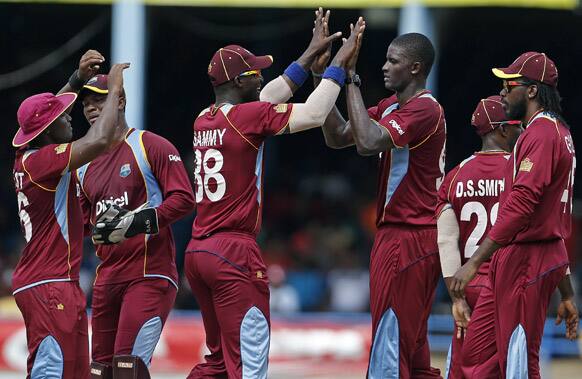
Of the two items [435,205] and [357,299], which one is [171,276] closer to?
[435,205]

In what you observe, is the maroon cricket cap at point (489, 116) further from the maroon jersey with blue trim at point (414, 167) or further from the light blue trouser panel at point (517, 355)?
the light blue trouser panel at point (517, 355)

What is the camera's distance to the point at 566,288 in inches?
315

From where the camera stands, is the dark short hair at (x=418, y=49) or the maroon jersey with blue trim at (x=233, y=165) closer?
the maroon jersey with blue trim at (x=233, y=165)

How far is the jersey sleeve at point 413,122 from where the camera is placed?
26.3 ft

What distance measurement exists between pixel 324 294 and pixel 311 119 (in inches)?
399

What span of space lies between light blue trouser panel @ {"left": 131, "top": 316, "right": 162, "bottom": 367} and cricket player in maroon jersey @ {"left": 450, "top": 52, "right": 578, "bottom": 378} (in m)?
2.15

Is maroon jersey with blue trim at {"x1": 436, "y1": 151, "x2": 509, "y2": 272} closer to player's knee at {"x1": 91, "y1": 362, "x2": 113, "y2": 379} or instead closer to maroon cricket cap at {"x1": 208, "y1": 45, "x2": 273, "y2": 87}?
maroon cricket cap at {"x1": 208, "y1": 45, "x2": 273, "y2": 87}

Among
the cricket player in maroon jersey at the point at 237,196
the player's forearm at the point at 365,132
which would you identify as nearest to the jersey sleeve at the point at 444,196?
the player's forearm at the point at 365,132

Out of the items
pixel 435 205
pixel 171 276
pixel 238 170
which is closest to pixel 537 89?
pixel 435 205

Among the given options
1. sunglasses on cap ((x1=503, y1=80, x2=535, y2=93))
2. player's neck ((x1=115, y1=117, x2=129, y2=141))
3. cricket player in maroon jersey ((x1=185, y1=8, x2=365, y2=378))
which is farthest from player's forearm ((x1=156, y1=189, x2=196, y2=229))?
sunglasses on cap ((x1=503, y1=80, x2=535, y2=93))

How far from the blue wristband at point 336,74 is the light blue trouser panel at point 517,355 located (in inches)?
76.4

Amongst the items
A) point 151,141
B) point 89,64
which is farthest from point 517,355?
point 89,64

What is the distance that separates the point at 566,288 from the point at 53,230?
3.32m

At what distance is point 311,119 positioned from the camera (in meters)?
7.98
